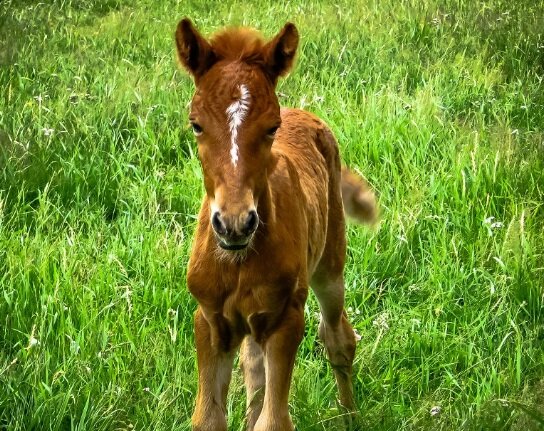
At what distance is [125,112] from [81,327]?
2.42 meters

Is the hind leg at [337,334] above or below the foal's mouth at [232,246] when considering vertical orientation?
below

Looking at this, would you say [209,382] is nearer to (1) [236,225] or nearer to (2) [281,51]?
(1) [236,225]

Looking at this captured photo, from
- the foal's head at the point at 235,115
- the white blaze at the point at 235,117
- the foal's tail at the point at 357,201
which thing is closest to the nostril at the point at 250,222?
the foal's head at the point at 235,115

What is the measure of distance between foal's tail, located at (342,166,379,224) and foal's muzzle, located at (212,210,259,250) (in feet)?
6.10

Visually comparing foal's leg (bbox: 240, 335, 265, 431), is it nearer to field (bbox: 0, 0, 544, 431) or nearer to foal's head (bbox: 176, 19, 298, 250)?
field (bbox: 0, 0, 544, 431)

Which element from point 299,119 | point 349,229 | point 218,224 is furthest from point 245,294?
point 349,229

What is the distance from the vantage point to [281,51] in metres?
3.24

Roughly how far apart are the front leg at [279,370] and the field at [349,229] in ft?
1.63

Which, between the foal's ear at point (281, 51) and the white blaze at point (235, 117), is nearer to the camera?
the white blaze at point (235, 117)

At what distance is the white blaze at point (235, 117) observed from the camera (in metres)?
2.95

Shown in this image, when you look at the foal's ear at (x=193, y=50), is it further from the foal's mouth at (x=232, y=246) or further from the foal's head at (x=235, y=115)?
Result: the foal's mouth at (x=232, y=246)

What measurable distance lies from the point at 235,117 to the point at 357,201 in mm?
1813

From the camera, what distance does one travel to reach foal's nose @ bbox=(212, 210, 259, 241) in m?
Answer: 2.83

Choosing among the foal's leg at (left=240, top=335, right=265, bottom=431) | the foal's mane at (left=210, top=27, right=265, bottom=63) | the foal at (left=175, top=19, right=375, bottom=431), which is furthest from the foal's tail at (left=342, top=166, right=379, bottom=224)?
the foal's mane at (left=210, top=27, right=265, bottom=63)
